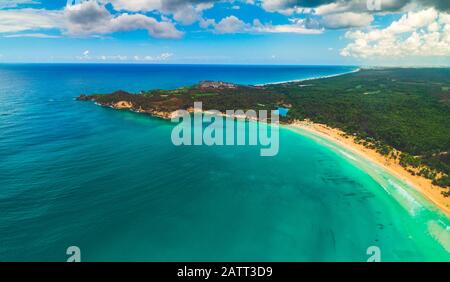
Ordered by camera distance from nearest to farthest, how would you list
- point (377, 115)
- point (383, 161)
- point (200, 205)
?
point (200, 205) < point (383, 161) < point (377, 115)

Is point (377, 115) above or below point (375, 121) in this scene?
above

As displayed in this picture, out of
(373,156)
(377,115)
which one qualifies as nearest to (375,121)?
(377,115)

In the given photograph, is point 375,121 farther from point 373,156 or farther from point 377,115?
point 373,156

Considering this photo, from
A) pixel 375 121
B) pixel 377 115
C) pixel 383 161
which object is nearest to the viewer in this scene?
pixel 383 161

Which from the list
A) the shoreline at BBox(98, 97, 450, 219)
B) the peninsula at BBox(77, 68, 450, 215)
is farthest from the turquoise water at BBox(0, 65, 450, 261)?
the peninsula at BBox(77, 68, 450, 215)

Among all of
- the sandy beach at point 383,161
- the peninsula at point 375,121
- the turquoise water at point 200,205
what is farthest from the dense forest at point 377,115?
the turquoise water at point 200,205

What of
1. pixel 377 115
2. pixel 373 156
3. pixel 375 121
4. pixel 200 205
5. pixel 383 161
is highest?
pixel 377 115

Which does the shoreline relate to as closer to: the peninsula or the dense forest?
the peninsula

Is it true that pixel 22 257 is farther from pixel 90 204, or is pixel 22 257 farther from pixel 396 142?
pixel 396 142

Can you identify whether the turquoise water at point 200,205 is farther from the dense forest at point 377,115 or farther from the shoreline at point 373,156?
the dense forest at point 377,115
